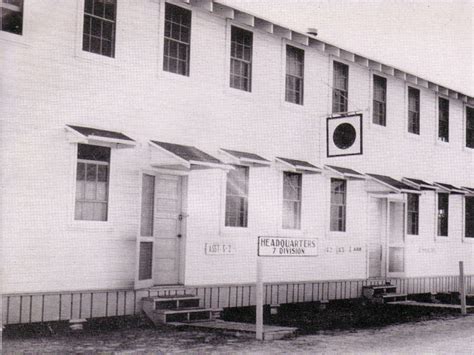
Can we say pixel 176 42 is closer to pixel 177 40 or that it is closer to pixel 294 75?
pixel 177 40

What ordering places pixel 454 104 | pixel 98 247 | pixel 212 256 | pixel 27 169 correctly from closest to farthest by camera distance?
pixel 27 169 → pixel 98 247 → pixel 212 256 → pixel 454 104

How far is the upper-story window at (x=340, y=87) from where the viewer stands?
1738 centimetres

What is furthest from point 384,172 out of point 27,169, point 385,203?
point 27,169

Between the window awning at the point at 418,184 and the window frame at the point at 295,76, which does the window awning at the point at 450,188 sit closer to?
the window awning at the point at 418,184

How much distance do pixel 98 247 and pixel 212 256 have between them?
2.90m

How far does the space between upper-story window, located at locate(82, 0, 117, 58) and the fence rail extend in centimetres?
436

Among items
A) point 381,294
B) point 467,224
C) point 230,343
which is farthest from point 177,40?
point 467,224

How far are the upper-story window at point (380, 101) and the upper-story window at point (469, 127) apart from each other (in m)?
5.34

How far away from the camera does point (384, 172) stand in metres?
18.9

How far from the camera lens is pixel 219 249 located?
14.3m

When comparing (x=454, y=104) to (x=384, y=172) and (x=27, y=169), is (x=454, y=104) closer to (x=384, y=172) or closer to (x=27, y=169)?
(x=384, y=172)

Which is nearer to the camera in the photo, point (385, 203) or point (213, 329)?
point (213, 329)

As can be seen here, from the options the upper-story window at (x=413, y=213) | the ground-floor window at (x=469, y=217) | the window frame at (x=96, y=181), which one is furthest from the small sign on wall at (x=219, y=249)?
the ground-floor window at (x=469, y=217)

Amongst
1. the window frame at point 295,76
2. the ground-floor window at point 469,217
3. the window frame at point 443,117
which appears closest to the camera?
the window frame at point 295,76
